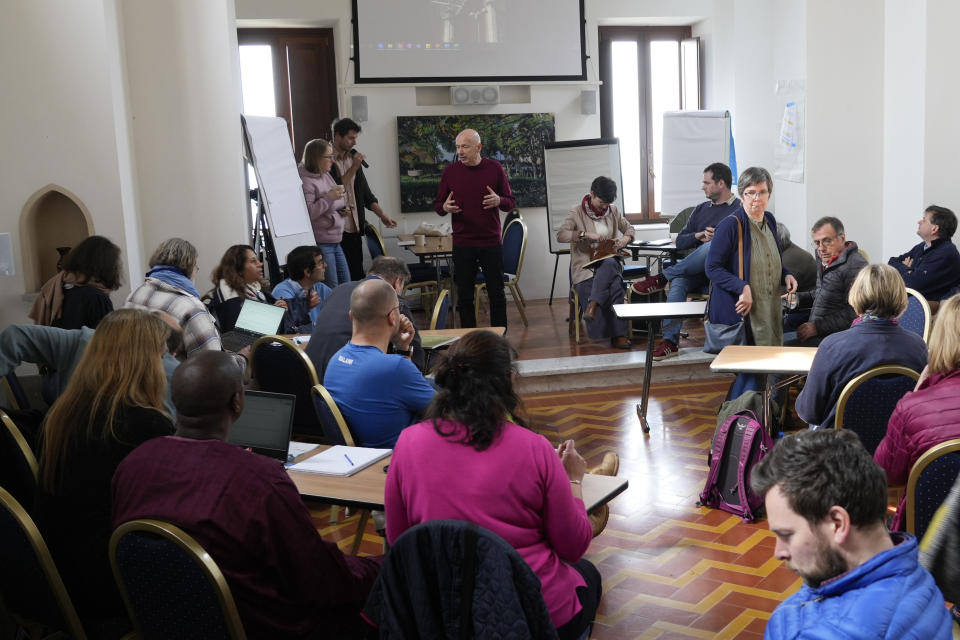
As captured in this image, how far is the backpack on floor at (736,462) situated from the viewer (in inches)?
165

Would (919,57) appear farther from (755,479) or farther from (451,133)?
(755,479)

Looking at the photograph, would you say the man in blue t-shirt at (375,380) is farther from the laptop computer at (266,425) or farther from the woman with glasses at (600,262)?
the woman with glasses at (600,262)

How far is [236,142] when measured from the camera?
7371 mm

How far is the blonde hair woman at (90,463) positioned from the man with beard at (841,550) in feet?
5.52

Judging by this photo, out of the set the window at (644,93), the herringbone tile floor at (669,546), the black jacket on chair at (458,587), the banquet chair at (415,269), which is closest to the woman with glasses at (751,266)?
the herringbone tile floor at (669,546)

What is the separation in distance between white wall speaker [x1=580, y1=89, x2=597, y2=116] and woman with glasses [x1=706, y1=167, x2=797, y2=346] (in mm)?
5338

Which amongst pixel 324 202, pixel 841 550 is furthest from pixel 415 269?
pixel 841 550

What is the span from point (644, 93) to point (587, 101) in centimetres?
87

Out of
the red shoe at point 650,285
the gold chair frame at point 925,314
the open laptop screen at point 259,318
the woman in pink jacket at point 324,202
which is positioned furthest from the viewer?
the red shoe at point 650,285

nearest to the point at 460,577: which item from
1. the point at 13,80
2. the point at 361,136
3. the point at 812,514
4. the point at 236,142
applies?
the point at 812,514

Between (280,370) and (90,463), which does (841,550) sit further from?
(280,370)

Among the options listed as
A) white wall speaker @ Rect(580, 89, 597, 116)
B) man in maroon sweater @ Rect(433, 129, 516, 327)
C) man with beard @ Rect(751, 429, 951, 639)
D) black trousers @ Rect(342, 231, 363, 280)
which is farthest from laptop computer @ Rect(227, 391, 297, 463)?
white wall speaker @ Rect(580, 89, 597, 116)

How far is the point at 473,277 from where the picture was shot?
7.47m

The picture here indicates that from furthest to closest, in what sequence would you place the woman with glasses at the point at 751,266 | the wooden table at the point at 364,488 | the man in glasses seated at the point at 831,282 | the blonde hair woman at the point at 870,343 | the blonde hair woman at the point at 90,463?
the man in glasses seated at the point at 831,282
the woman with glasses at the point at 751,266
the blonde hair woman at the point at 870,343
the wooden table at the point at 364,488
the blonde hair woman at the point at 90,463
